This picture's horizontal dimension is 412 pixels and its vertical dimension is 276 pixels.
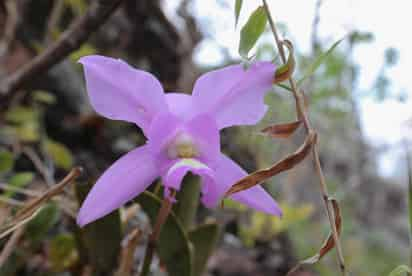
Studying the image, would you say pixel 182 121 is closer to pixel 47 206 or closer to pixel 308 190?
pixel 47 206

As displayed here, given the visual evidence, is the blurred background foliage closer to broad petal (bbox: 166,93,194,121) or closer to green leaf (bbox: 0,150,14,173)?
green leaf (bbox: 0,150,14,173)

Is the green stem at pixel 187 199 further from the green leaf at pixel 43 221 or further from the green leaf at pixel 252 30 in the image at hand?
the green leaf at pixel 252 30

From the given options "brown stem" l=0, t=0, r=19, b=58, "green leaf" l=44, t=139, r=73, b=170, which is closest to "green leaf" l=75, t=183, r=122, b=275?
"green leaf" l=44, t=139, r=73, b=170

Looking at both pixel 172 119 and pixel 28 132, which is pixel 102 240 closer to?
pixel 172 119

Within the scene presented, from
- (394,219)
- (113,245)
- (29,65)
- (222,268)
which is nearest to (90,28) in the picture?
(29,65)

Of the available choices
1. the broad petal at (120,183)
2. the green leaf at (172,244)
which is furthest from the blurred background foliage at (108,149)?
the broad petal at (120,183)

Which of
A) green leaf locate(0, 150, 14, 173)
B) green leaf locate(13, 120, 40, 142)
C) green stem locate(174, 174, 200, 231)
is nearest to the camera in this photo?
green stem locate(174, 174, 200, 231)
